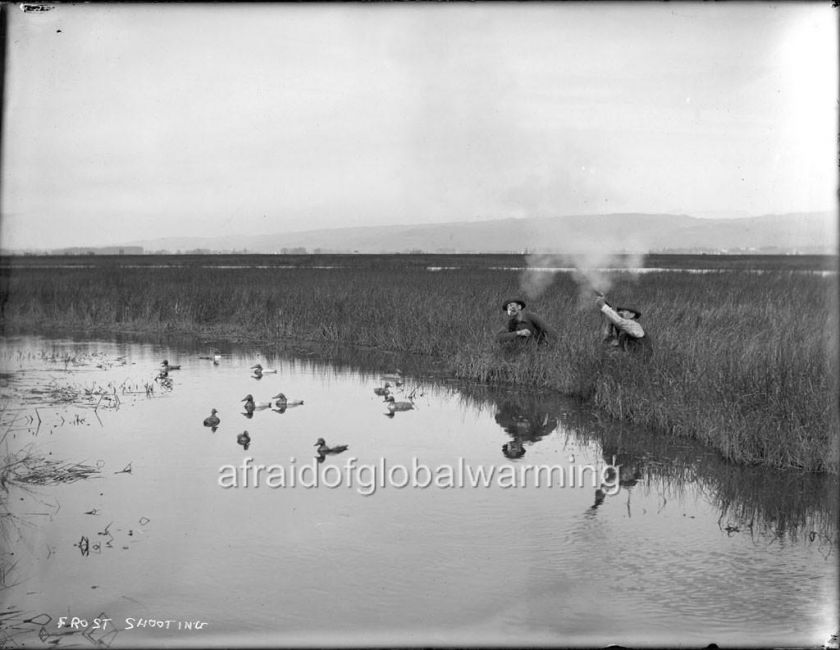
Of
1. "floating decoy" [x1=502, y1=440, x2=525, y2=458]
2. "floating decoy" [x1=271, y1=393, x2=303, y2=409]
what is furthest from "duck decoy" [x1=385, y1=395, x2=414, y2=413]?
"floating decoy" [x1=502, y1=440, x2=525, y2=458]

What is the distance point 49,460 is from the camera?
→ 26.7ft

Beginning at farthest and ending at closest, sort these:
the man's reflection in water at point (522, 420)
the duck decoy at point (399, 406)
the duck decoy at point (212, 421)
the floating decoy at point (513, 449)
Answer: the duck decoy at point (399, 406) → the duck decoy at point (212, 421) → the man's reflection in water at point (522, 420) → the floating decoy at point (513, 449)

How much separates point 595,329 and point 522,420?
3.97 meters

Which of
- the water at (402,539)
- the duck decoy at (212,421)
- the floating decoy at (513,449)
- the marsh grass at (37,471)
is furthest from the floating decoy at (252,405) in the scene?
the floating decoy at (513,449)

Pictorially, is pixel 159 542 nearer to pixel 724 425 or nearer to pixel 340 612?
pixel 340 612

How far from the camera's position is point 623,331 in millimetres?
10914

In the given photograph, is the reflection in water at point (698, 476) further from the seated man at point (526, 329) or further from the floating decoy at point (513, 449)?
the seated man at point (526, 329)

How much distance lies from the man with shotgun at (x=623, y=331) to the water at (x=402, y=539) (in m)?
1.31

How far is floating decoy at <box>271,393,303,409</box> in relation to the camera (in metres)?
10.8

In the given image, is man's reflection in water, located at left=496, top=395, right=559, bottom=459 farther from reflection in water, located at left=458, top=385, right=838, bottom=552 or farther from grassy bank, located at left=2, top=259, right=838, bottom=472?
grassy bank, located at left=2, top=259, right=838, bottom=472

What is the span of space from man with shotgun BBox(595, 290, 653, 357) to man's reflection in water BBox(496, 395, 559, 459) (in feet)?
4.22

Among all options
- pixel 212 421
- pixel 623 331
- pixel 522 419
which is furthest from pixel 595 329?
pixel 212 421

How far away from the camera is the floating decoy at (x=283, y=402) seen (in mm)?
10758

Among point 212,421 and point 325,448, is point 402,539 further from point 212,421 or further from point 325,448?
point 212,421
